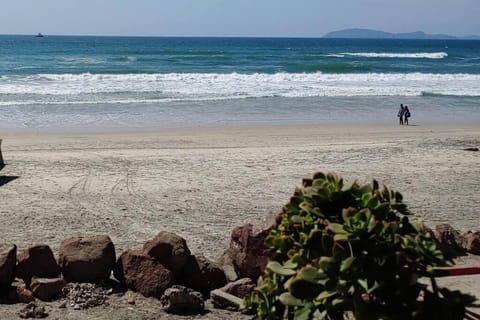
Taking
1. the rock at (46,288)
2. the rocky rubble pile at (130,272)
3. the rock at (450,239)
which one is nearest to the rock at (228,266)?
the rocky rubble pile at (130,272)

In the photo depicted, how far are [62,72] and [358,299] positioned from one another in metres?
39.4

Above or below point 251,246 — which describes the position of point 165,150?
below

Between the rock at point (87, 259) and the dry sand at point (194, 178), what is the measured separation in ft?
1.65

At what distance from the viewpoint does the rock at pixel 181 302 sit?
539 centimetres

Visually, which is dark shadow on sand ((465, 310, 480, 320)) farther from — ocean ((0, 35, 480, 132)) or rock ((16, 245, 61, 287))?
ocean ((0, 35, 480, 132))

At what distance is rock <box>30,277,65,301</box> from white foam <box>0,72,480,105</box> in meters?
20.5

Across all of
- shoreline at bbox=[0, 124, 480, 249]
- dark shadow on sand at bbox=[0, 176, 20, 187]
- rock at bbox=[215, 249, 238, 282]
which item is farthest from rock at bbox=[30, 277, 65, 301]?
dark shadow on sand at bbox=[0, 176, 20, 187]

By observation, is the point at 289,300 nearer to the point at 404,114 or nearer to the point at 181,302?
the point at 181,302

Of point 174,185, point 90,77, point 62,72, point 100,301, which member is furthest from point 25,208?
point 62,72

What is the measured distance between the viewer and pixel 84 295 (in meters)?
5.55

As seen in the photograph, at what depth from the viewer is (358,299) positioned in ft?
8.20

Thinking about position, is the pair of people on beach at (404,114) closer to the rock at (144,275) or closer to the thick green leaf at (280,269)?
the rock at (144,275)

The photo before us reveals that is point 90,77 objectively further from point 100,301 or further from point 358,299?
point 358,299

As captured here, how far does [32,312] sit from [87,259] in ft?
2.47
